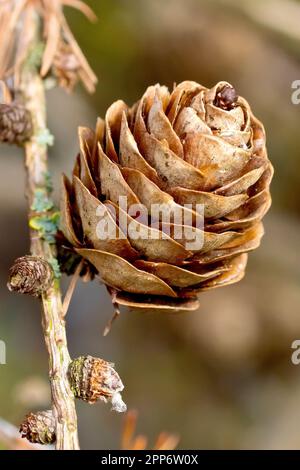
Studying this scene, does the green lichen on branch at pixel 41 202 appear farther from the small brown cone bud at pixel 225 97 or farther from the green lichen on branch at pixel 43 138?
the small brown cone bud at pixel 225 97

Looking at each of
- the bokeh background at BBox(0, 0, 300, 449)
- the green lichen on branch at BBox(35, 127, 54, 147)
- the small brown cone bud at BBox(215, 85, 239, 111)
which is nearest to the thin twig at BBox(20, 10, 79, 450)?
the green lichen on branch at BBox(35, 127, 54, 147)

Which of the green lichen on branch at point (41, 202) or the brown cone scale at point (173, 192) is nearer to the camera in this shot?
the brown cone scale at point (173, 192)

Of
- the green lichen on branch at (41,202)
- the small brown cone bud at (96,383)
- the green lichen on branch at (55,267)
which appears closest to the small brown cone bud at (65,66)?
the green lichen on branch at (41,202)

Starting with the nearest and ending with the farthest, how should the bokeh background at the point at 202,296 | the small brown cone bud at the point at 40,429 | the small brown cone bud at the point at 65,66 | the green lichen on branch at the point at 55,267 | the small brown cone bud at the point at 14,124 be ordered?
the small brown cone bud at the point at 40,429, the green lichen on branch at the point at 55,267, the small brown cone bud at the point at 14,124, the small brown cone bud at the point at 65,66, the bokeh background at the point at 202,296

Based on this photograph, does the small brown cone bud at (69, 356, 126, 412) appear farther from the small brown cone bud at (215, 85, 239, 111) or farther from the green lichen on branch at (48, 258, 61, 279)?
the small brown cone bud at (215, 85, 239, 111)

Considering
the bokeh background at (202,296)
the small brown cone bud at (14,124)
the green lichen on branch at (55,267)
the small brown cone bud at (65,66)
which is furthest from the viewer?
the bokeh background at (202,296)

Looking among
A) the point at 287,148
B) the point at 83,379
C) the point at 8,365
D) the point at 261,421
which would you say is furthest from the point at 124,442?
the point at 287,148

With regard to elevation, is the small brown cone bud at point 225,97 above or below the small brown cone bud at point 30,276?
above

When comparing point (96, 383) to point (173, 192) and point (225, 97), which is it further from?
point (225, 97)

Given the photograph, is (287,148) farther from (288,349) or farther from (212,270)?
(212,270)
